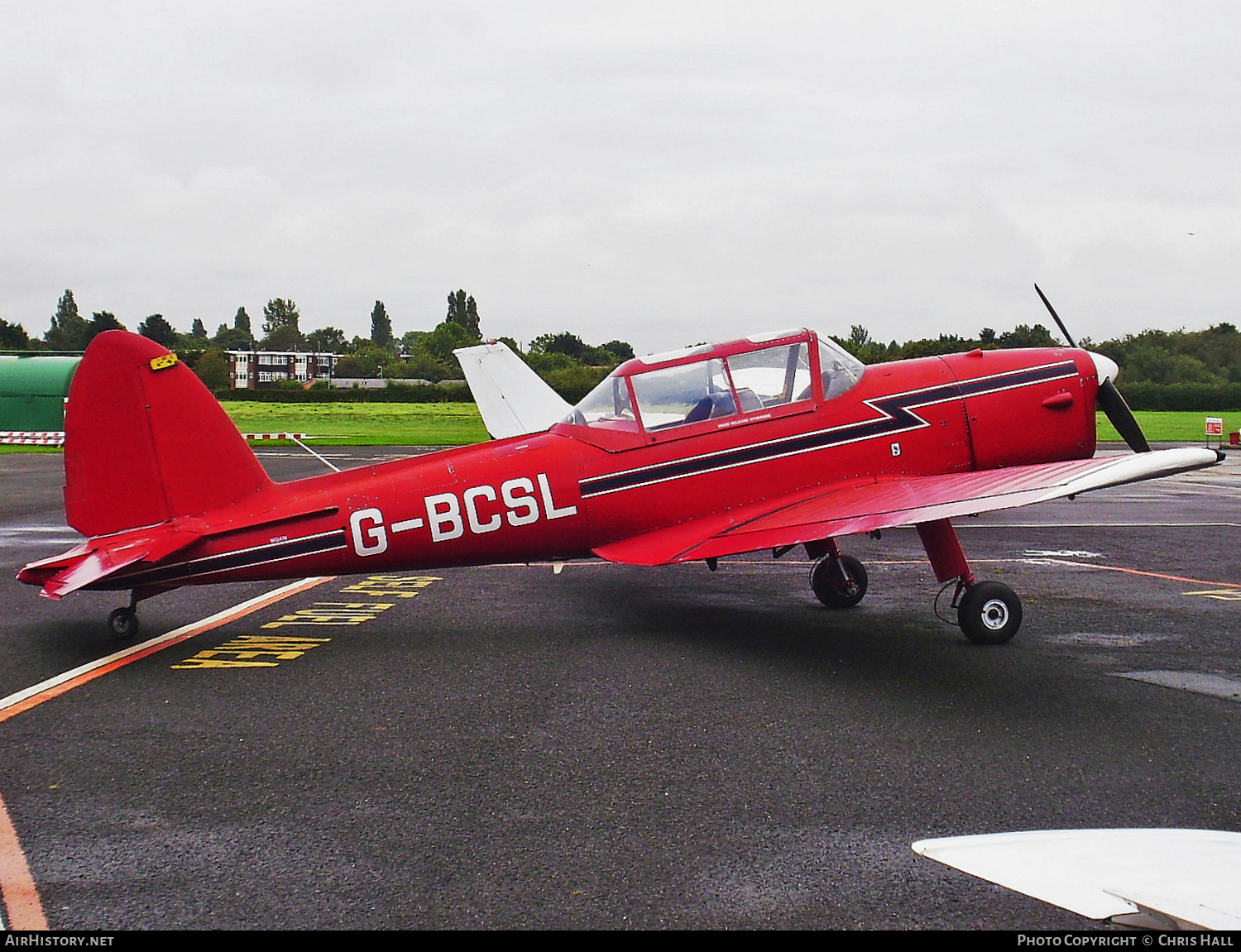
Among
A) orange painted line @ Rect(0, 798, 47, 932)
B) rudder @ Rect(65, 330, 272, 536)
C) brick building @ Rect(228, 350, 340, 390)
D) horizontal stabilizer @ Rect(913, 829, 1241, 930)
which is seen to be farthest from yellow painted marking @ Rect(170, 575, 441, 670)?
brick building @ Rect(228, 350, 340, 390)

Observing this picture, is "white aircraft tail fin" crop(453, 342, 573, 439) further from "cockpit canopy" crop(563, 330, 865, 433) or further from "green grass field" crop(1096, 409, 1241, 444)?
"green grass field" crop(1096, 409, 1241, 444)

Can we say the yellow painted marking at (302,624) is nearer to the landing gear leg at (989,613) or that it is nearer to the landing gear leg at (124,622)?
the landing gear leg at (124,622)

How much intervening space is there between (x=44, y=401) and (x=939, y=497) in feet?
137

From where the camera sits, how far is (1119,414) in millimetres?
9023

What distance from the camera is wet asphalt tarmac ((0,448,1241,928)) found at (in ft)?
11.4

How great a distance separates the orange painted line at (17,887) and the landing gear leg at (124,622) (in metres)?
3.64

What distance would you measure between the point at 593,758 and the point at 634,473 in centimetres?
336

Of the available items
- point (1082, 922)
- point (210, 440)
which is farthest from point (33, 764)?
point (1082, 922)

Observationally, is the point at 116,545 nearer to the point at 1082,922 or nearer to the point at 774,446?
the point at 774,446

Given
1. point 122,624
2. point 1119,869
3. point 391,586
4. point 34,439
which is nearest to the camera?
point 1119,869

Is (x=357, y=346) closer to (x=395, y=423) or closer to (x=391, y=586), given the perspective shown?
(x=395, y=423)

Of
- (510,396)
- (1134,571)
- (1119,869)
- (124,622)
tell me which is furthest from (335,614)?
(510,396)

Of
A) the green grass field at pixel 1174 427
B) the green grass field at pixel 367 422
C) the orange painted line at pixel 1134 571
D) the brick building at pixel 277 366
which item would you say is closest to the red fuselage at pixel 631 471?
the orange painted line at pixel 1134 571

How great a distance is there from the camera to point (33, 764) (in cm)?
483
